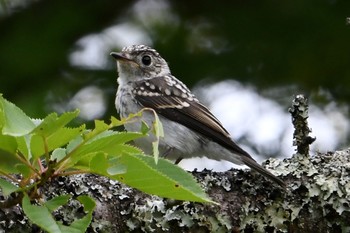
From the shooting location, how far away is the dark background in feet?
17.4

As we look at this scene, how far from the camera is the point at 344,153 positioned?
394 cm

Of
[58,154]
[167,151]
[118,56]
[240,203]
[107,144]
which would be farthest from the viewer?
[118,56]

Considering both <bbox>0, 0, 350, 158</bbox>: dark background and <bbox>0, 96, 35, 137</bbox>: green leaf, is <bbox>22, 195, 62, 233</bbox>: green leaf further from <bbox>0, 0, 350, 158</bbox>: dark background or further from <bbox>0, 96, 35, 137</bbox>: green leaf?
<bbox>0, 0, 350, 158</bbox>: dark background

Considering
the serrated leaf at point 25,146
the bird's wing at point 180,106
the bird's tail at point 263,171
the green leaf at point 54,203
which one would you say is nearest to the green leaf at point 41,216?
the green leaf at point 54,203

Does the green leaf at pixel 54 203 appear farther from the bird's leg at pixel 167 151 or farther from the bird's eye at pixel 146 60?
the bird's eye at pixel 146 60

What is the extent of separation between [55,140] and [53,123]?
14 cm

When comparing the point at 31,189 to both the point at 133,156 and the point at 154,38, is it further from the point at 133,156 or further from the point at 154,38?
the point at 154,38

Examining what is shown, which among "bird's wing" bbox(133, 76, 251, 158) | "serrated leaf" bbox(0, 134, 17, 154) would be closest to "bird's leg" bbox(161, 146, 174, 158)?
"bird's wing" bbox(133, 76, 251, 158)

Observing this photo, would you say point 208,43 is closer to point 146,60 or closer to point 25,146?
point 146,60

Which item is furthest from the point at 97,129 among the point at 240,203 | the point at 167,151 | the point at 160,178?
the point at 167,151

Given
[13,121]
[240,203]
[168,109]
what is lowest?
[13,121]

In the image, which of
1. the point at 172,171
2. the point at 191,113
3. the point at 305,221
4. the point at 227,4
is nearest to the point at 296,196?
the point at 305,221

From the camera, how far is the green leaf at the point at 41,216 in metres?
2.26

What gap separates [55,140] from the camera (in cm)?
240
